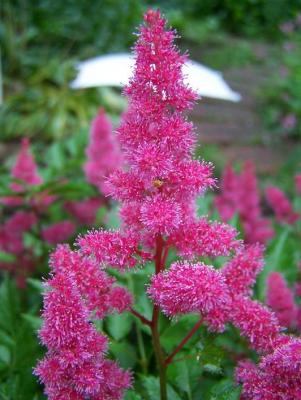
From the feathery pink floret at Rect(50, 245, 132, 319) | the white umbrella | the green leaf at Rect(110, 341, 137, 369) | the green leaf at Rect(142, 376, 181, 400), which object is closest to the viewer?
the feathery pink floret at Rect(50, 245, 132, 319)

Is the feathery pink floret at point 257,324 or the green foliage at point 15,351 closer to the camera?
the feathery pink floret at point 257,324

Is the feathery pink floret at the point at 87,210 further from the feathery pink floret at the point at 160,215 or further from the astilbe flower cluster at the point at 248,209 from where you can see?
the feathery pink floret at the point at 160,215

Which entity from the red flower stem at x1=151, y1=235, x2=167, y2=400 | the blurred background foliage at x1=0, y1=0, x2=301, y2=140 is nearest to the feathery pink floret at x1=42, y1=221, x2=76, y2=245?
the red flower stem at x1=151, y1=235, x2=167, y2=400

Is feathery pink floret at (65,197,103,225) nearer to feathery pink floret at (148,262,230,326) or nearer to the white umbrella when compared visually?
the white umbrella

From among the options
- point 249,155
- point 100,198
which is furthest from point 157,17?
point 249,155

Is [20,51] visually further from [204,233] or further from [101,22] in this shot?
[204,233]

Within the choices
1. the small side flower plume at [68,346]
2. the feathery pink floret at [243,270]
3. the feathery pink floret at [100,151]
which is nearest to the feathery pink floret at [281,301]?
the feathery pink floret at [243,270]
